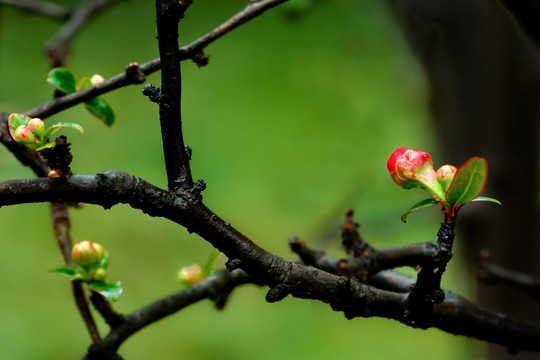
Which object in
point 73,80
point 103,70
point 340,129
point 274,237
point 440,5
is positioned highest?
point 103,70

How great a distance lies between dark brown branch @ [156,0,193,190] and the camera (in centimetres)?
24

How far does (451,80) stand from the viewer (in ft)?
3.01

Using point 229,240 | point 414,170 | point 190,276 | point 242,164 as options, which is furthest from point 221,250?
point 242,164

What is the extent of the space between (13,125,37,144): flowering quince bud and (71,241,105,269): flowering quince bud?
12 centimetres

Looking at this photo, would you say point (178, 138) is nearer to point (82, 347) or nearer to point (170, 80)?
point (170, 80)

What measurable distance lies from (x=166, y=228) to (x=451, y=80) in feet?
2.94

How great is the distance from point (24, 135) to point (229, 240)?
124 mm

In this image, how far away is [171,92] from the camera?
256 mm

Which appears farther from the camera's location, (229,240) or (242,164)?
(242,164)

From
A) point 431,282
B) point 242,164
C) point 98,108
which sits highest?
point 242,164

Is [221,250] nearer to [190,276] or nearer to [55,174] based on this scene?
[55,174]

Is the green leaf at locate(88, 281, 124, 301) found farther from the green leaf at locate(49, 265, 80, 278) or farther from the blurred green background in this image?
the blurred green background

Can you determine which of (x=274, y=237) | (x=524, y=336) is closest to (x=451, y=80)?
(x=524, y=336)

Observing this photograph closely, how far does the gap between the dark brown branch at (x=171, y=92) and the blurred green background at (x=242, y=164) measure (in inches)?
38.7
